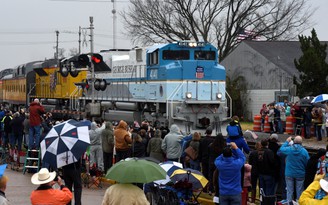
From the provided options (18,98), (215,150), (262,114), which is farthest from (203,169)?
(18,98)

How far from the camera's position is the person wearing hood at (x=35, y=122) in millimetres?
19828

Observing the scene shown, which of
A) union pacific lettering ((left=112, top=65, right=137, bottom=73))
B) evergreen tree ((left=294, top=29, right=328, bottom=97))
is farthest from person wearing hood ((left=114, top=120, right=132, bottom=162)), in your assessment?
evergreen tree ((left=294, top=29, right=328, bottom=97))

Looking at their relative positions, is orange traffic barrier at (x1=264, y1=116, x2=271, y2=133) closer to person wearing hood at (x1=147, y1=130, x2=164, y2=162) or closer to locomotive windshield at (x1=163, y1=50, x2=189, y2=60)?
locomotive windshield at (x1=163, y1=50, x2=189, y2=60)

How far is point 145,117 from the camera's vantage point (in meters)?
27.8

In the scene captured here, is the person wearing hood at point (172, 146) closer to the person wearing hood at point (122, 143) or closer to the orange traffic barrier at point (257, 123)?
the person wearing hood at point (122, 143)

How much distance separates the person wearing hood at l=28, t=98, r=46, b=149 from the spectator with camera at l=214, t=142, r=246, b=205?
9.98m

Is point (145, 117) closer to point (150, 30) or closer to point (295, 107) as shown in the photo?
point (295, 107)

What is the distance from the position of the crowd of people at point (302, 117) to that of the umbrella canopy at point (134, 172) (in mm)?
17710

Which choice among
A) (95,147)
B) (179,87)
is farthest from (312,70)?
(95,147)

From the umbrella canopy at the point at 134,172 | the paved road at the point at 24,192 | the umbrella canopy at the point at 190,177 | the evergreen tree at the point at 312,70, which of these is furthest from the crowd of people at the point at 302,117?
the umbrella canopy at the point at 134,172

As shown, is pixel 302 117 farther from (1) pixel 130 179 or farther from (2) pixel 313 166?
(1) pixel 130 179

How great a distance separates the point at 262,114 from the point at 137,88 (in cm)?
867

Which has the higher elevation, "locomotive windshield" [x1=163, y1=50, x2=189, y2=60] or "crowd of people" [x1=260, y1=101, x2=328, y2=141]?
"locomotive windshield" [x1=163, y1=50, x2=189, y2=60]

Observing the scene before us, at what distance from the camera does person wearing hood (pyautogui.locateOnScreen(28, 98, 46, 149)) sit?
1983cm
